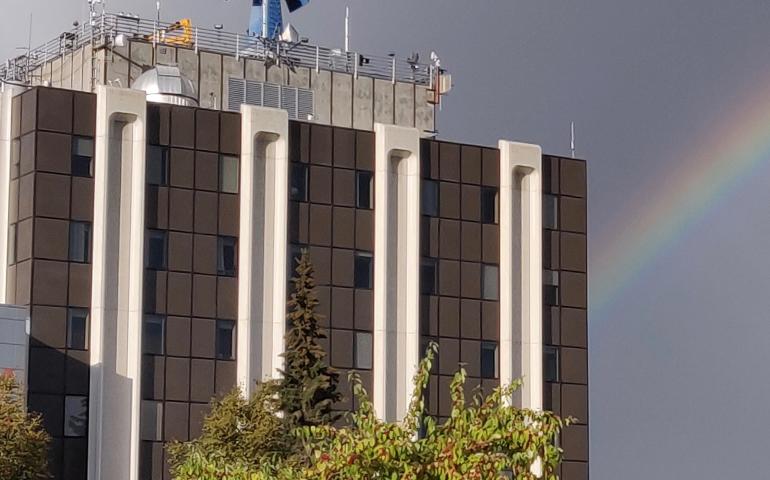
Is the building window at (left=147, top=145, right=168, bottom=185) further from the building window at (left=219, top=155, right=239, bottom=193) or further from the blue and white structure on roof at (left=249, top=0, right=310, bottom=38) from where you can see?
the blue and white structure on roof at (left=249, top=0, right=310, bottom=38)

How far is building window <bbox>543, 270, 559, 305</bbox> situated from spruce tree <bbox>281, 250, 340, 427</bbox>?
79.4 ft

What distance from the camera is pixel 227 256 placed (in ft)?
289

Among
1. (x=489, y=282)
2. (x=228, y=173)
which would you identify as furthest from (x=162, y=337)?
(x=489, y=282)

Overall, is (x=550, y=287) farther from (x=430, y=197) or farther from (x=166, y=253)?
(x=166, y=253)

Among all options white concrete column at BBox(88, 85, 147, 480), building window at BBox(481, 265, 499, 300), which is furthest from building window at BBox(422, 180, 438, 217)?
white concrete column at BBox(88, 85, 147, 480)

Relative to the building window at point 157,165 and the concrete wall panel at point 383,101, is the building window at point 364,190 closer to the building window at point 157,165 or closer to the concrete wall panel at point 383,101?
the concrete wall panel at point 383,101

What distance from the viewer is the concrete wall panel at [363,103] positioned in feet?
326

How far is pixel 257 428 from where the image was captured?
2928 inches

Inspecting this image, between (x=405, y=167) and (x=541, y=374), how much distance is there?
12.3m

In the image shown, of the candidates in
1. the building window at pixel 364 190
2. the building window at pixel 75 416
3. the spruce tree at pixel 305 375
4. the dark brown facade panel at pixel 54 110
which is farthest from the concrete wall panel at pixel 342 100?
the spruce tree at pixel 305 375

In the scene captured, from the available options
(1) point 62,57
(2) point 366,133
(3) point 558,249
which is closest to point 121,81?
(1) point 62,57

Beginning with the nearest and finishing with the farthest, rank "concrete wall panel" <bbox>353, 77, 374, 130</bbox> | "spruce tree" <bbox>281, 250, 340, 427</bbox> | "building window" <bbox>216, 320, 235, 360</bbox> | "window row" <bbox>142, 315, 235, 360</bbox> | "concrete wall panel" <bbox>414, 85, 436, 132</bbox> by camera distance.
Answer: "spruce tree" <bbox>281, 250, 340, 427</bbox> < "window row" <bbox>142, 315, 235, 360</bbox> < "building window" <bbox>216, 320, 235, 360</bbox> < "concrete wall panel" <bbox>353, 77, 374, 130</bbox> < "concrete wall panel" <bbox>414, 85, 436, 132</bbox>

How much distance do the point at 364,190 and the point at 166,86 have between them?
33.7 ft

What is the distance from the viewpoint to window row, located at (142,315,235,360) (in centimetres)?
8512
